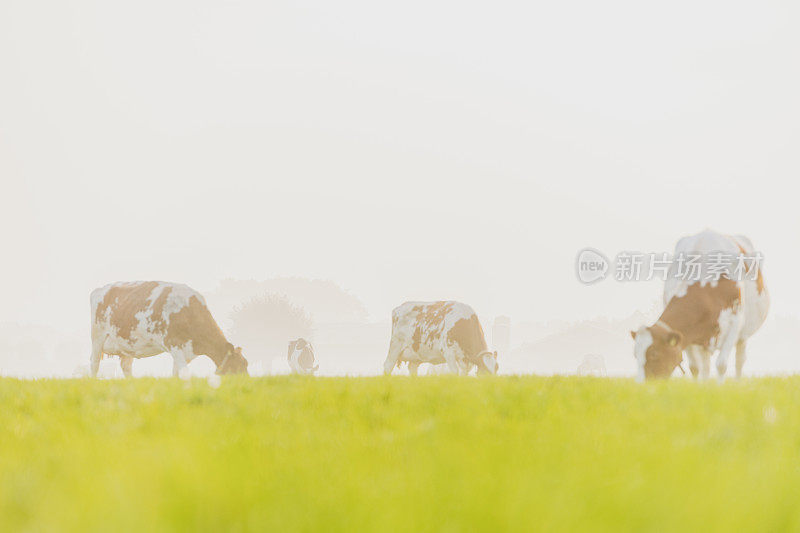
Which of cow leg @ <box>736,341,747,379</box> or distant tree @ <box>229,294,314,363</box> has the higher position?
cow leg @ <box>736,341,747,379</box>

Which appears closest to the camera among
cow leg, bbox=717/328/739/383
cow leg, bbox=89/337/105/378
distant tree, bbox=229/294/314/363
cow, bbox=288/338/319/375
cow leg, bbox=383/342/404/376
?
cow leg, bbox=717/328/739/383

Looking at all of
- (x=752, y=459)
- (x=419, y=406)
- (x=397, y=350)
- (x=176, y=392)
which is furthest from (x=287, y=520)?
(x=397, y=350)

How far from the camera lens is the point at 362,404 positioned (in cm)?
662

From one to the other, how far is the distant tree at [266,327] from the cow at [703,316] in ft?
175

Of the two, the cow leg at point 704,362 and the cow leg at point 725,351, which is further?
the cow leg at point 704,362

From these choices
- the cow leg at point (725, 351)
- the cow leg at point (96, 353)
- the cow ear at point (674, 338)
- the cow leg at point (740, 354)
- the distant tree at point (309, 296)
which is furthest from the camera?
the distant tree at point (309, 296)

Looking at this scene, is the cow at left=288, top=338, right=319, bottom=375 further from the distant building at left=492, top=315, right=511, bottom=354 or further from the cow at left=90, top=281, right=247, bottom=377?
the distant building at left=492, top=315, right=511, bottom=354

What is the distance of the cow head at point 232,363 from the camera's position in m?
19.9

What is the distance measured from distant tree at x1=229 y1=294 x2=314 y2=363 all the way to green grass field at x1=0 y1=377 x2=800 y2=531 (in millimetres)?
58661

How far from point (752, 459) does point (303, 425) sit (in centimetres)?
330


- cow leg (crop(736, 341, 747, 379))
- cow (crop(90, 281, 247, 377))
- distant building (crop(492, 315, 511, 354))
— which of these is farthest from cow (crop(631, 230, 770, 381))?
distant building (crop(492, 315, 511, 354))

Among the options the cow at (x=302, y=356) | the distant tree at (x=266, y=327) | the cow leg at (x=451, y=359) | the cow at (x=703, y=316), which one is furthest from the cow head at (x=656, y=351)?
the distant tree at (x=266, y=327)

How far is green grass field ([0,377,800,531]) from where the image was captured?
2760 mm

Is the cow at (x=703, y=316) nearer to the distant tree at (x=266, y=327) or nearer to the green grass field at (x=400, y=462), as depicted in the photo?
the green grass field at (x=400, y=462)
